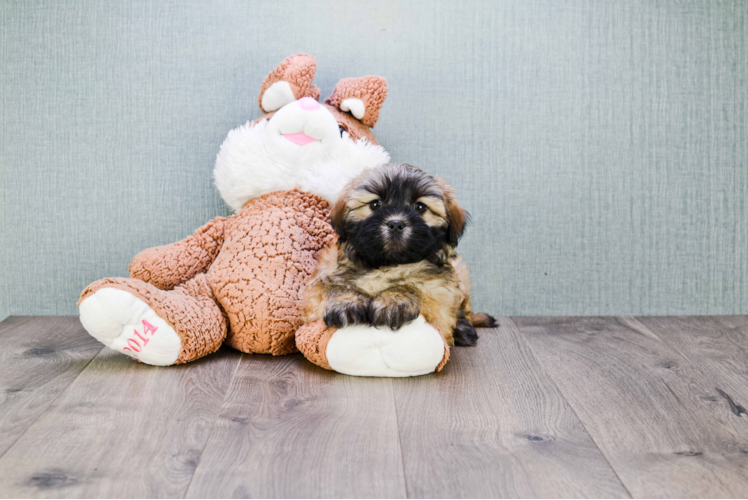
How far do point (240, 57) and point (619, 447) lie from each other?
59.0 inches

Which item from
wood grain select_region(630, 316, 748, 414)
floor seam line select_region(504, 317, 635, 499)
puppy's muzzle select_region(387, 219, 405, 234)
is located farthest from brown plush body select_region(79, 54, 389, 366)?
wood grain select_region(630, 316, 748, 414)

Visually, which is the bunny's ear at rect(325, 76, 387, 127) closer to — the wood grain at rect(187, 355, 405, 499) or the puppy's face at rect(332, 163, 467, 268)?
the puppy's face at rect(332, 163, 467, 268)

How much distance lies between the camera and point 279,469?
Result: 102 cm

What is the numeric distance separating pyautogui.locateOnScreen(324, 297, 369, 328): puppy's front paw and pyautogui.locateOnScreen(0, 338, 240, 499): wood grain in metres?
0.29

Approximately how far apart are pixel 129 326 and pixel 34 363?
0.34m

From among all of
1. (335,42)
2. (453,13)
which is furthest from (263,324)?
(453,13)

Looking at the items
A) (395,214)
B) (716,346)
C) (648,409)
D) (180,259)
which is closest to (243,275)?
(180,259)

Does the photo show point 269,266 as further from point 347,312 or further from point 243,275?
point 347,312

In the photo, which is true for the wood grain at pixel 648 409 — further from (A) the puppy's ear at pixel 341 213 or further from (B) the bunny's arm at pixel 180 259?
(B) the bunny's arm at pixel 180 259

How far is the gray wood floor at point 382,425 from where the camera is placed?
981mm

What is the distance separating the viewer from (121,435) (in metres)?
1.13

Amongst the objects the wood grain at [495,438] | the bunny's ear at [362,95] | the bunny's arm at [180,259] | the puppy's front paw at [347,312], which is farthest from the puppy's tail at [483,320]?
the bunny's arm at [180,259]

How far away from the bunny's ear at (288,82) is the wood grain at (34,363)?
0.82 metres

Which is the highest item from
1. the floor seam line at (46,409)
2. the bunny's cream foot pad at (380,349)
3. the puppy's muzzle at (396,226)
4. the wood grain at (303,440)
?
the puppy's muzzle at (396,226)
